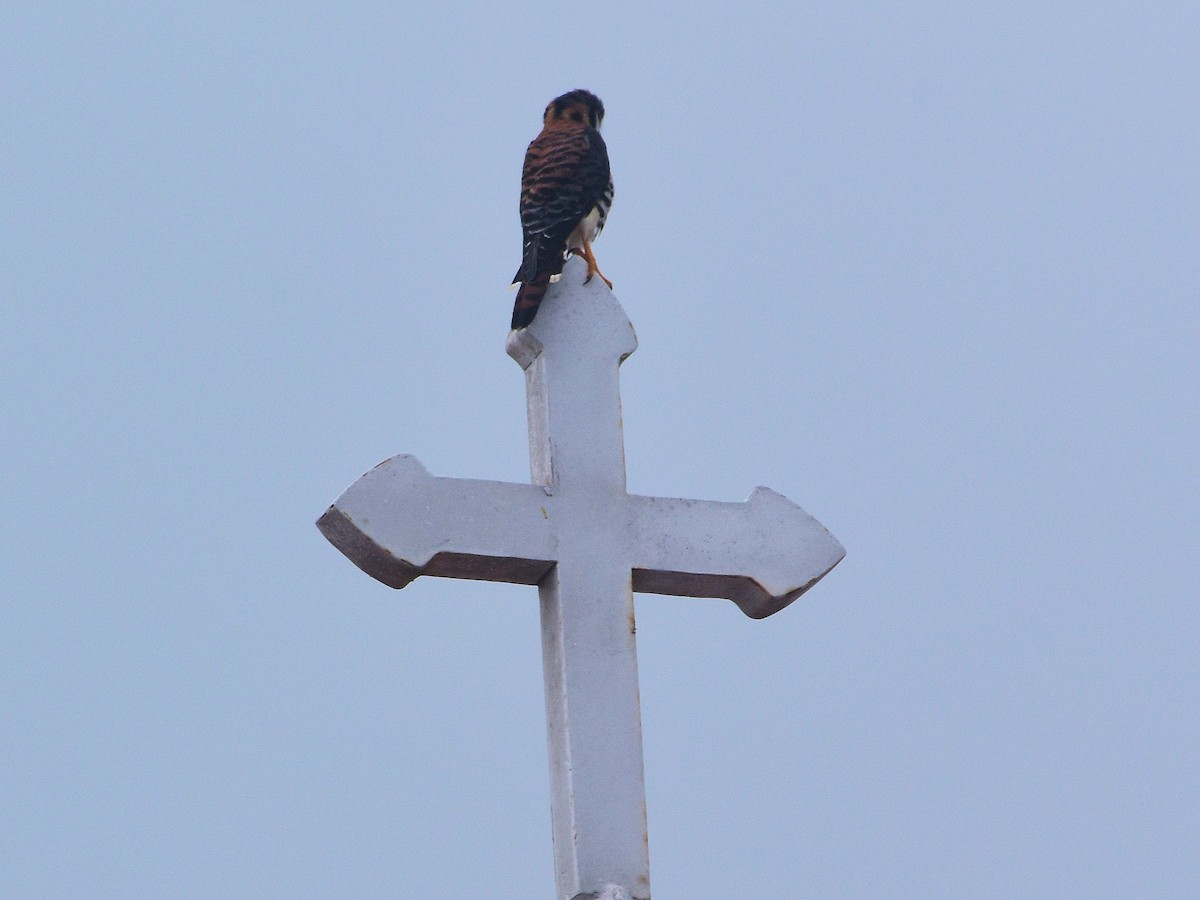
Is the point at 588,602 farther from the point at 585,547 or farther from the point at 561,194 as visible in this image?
the point at 561,194

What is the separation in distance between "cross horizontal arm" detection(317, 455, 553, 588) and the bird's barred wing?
27.4 inches

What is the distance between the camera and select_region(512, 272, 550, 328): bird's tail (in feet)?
14.6

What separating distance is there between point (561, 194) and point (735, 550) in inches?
47.3

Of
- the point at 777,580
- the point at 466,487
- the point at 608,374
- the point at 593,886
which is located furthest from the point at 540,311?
the point at 593,886

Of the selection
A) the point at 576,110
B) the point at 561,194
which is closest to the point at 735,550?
the point at 561,194

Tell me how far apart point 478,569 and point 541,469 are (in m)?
0.28

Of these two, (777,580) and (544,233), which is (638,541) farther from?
(544,233)

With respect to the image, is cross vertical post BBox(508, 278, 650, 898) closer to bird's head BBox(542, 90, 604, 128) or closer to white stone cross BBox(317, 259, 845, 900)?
white stone cross BBox(317, 259, 845, 900)

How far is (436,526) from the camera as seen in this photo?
13.7 feet

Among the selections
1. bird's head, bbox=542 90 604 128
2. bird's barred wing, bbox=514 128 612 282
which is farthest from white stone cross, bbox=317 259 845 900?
bird's head, bbox=542 90 604 128

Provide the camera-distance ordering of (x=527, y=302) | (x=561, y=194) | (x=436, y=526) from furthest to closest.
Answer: (x=561, y=194), (x=527, y=302), (x=436, y=526)

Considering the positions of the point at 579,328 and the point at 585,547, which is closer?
the point at 585,547

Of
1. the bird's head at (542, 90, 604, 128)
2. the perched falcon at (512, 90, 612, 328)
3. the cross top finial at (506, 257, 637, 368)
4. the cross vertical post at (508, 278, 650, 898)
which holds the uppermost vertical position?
the bird's head at (542, 90, 604, 128)

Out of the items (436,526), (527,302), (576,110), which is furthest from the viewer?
(576,110)
